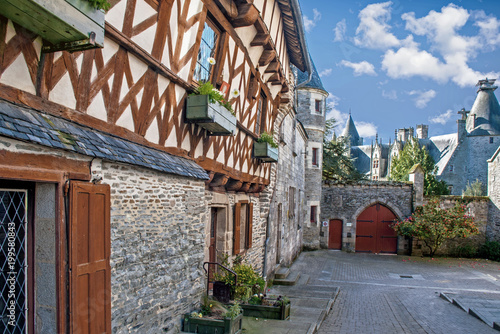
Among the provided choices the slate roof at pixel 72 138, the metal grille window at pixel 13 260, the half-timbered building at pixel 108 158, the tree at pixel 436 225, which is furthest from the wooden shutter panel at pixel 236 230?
the tree at pixel 436 225

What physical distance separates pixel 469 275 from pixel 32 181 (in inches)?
585

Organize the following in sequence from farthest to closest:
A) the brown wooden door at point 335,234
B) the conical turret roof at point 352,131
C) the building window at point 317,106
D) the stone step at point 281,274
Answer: the conical turret roof at point 352,131, the brown wooden door at point 335,234, the building window at point 317,106, the stone step at point 281,274

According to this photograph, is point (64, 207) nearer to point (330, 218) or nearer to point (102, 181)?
point (102, 181)

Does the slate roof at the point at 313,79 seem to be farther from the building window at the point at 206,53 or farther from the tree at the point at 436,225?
the building window at the point at 206,53

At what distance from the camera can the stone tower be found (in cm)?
1823

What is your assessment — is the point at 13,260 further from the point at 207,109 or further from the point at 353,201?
the point at 353,201

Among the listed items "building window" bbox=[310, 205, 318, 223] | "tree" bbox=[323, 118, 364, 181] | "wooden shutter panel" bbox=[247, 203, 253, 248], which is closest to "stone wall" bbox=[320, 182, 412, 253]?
"building window" bbox=[310, 205, 318, 223]

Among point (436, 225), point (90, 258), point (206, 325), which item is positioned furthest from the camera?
point (436, 225)

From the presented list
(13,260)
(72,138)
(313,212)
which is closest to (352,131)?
(313,212)

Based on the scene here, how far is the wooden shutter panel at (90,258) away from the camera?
9.91 ft

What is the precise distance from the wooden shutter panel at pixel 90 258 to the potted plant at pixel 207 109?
68.7 inches

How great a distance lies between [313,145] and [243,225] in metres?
11.1

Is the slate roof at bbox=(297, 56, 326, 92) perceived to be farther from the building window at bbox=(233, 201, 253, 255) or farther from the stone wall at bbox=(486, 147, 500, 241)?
the building window at bbox=(233, 201, 253, 255)

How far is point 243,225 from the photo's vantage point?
8.14 m
